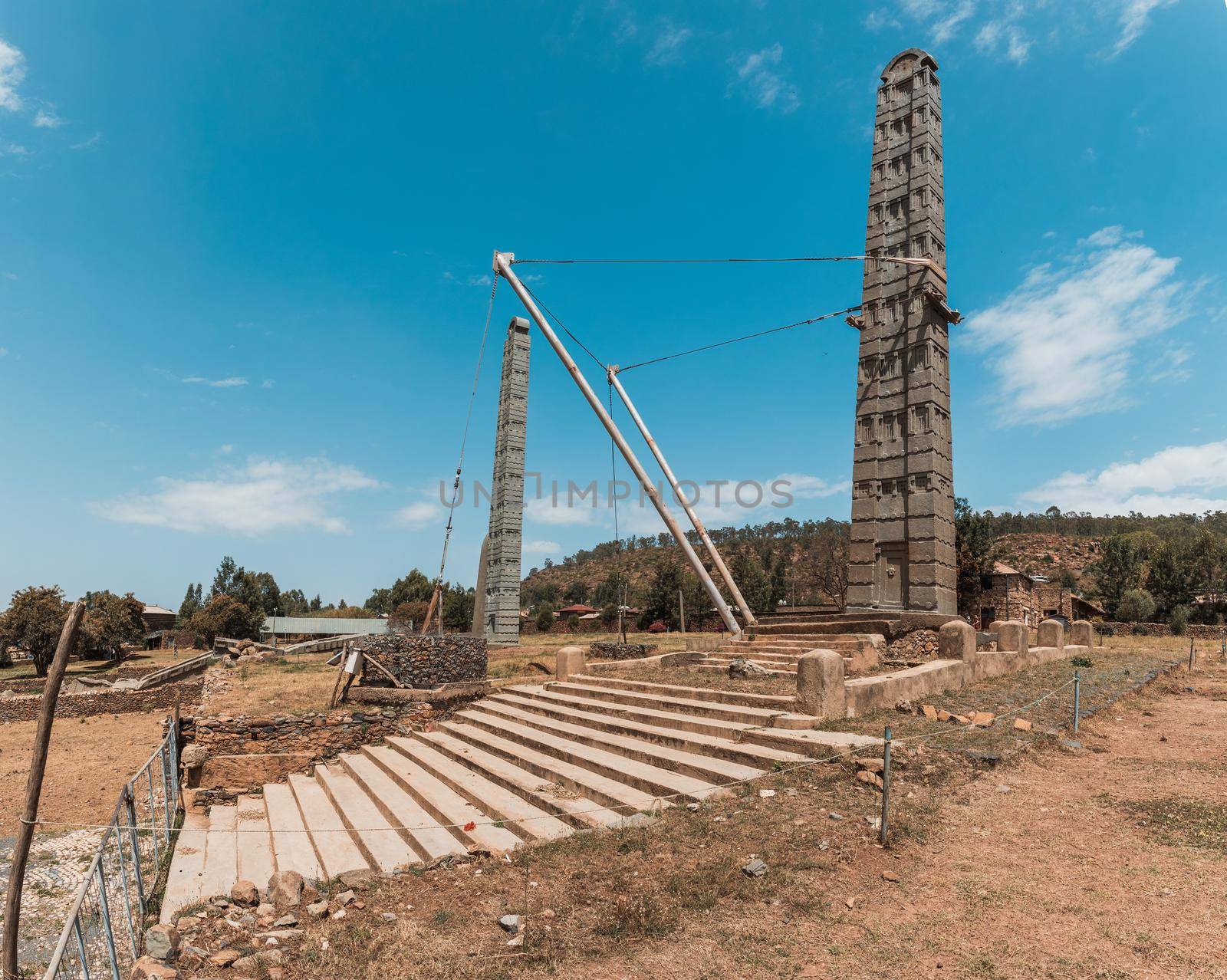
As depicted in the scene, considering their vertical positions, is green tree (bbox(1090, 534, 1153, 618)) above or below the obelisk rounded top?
below

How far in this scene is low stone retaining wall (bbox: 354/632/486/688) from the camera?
52.7 feet

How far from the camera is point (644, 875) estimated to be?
5.94 meters

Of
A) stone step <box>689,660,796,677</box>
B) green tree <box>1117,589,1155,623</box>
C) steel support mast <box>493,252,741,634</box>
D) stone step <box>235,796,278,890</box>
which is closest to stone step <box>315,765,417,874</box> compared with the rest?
stone step <box>235,796,278,890</box>

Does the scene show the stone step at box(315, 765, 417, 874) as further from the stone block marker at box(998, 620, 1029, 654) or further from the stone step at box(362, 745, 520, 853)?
the stone block marker at box(998, 620, 1029, 654)

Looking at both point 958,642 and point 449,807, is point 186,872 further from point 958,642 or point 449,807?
point 958,642

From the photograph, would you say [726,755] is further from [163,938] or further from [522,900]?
[163,938]

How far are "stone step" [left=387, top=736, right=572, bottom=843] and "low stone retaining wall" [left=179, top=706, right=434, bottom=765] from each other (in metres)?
1.37

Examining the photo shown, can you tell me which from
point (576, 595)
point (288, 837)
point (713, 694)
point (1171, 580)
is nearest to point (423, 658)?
point (288, 837)

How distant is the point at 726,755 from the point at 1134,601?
164 ft

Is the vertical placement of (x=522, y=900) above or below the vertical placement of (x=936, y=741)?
below

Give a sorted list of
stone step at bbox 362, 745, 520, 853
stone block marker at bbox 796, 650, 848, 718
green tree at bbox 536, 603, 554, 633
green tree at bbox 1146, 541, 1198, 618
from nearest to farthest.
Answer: stone step at bbox 362, 745, 520, 853 < stone block marker at bbox 796, 650, 848, 718 < green tree at bbox 1146, 541, 1198, 618 < green tree at bbox 536, 603, 554, 633

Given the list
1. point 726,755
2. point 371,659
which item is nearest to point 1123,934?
point 726,755

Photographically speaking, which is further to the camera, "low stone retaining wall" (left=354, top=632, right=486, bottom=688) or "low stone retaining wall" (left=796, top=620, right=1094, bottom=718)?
"low stone retaining wall" (left=354, top=632, right=486, bottom=688)

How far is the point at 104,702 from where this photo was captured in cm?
2573
